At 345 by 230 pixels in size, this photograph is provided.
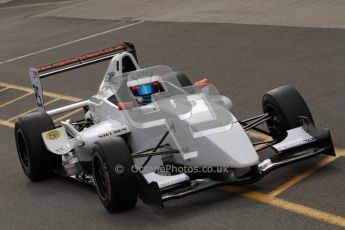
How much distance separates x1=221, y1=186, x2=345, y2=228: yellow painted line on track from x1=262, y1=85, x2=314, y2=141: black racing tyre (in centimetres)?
99

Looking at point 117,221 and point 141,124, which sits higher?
point 141,124

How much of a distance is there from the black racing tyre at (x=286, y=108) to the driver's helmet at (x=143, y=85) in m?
1.30

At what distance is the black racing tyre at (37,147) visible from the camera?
9.65 m

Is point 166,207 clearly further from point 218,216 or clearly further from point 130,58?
point 130,58

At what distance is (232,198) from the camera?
8.09 meters

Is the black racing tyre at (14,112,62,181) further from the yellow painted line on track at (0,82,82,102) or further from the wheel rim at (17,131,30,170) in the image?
the yellow painted line on track at (0,82,82,102)

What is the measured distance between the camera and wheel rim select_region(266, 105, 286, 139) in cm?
891

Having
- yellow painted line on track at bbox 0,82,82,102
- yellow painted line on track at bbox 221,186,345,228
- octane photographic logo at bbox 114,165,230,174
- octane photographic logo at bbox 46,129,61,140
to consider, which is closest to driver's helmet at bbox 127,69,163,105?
octane photographic logo at bbox 114,165,230,174

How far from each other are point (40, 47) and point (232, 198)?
14.8m

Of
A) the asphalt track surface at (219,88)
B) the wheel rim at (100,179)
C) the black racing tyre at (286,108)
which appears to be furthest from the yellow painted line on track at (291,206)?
the wheel rim at (100,179)

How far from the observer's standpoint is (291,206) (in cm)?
765

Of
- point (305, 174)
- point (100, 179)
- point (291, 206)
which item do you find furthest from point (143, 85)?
point (291, 206)

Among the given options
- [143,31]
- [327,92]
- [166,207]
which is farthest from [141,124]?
[143,31]

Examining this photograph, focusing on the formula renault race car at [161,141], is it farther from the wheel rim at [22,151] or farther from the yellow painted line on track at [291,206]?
the yellow painted line on track at [291,206]
